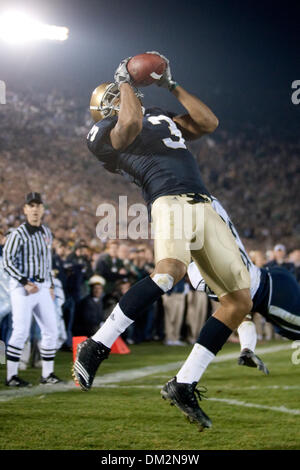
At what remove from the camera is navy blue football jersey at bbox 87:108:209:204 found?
2.18 meters

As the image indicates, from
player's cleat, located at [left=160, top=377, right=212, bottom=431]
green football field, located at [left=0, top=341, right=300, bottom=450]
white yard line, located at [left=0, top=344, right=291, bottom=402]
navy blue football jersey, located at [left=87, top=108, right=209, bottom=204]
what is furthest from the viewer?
white yard line, located at [left=0, top=344, right=291, bottom=402]

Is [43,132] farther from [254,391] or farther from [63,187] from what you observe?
[254,391]

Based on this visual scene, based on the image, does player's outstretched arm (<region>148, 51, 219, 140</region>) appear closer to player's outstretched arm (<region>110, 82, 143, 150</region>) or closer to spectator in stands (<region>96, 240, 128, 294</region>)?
player's outstretched arm (<region>110, 82, 143, 150</region>)

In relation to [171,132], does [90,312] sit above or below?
below

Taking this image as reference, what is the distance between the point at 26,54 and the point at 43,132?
1.23 m

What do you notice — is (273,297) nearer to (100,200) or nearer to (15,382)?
(15,382)

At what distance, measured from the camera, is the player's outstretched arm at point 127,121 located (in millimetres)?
2080

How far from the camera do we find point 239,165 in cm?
1254

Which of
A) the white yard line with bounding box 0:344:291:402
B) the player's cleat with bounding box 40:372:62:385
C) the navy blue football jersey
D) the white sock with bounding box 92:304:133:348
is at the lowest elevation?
the white yard line with bounding box 0:344:291:402

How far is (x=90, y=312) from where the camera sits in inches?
243

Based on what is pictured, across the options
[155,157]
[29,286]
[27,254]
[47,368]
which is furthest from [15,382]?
[155,157]

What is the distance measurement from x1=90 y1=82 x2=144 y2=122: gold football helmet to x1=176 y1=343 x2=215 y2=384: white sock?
3.24 feet

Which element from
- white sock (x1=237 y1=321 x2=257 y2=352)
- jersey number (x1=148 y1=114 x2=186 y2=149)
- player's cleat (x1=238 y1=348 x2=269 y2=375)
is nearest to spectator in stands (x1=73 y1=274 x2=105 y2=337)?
white sock (x1=237 y1=321 x2=257 y2=352)

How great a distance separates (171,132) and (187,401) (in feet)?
3.30
